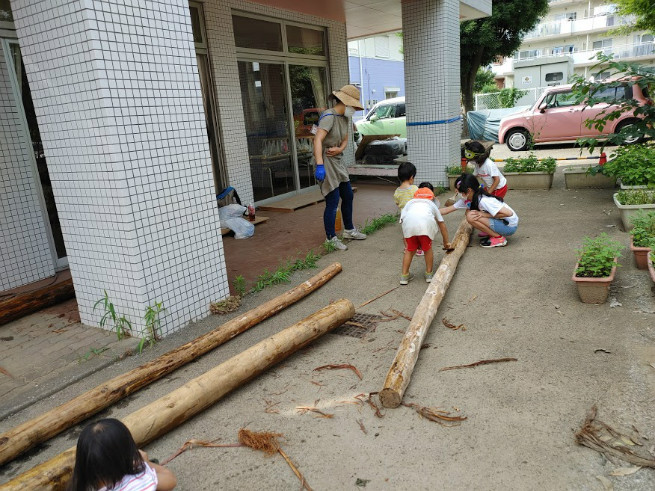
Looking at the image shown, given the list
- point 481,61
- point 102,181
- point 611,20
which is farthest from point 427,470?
point 611,20

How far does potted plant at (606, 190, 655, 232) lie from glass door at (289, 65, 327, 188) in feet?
18.8

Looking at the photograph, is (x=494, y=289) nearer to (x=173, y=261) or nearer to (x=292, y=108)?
(x=173, y=261)

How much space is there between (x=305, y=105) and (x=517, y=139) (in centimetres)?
851

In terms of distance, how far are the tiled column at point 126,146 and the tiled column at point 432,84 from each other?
593 cm

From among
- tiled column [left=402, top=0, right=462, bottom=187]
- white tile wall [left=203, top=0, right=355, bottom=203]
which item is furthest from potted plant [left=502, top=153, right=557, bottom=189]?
white tile wall [left=203, top=0, right=355, bottom=203]

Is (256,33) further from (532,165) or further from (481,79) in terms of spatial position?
(481,79)

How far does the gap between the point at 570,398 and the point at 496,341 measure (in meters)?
0.80

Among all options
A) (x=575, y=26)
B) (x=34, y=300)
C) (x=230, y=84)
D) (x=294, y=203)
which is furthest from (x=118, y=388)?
(x=575, y=26)

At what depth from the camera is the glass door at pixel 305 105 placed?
9.52 metres

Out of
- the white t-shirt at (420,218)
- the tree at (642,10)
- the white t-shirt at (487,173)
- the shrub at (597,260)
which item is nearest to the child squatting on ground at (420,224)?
the white t-shirt at (420,218)

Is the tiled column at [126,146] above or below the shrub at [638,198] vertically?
above

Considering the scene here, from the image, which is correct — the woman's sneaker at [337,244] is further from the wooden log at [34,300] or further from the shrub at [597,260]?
the wooden log at [34,300]

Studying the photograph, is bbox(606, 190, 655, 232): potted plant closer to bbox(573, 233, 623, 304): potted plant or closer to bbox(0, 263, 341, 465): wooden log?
bbox(573, 233, 623, 304): potted plant

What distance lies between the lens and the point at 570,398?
2.82 meters
